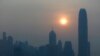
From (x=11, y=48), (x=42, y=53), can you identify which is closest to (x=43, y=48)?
(x=42, y=53)

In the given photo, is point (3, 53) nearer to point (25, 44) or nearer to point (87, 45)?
point (25, 44)

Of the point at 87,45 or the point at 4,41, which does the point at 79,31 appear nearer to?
the point at 87,45

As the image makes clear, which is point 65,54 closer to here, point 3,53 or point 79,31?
point 79,31

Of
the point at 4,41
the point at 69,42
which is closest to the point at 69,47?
the point at 69,42

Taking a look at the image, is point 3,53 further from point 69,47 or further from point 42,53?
point 69,47

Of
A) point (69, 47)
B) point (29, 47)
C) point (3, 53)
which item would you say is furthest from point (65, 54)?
point (3, 53)

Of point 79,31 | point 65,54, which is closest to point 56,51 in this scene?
point 65,54
